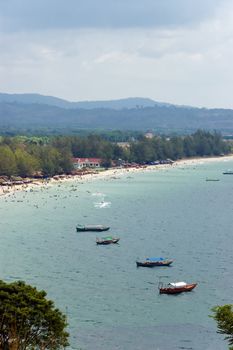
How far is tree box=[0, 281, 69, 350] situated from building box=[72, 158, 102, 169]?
360 feet

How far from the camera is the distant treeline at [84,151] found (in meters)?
114

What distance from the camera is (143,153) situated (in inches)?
5950

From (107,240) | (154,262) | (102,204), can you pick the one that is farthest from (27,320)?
(102,204)

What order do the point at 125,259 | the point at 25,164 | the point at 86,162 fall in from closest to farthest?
the point at 125,259
the point at 25,164
the point at 86,162

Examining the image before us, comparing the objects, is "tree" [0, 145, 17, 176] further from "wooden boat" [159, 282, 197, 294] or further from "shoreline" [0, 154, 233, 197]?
"wooden boat" [159, 282, 197, 294]

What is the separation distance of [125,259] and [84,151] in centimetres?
9386

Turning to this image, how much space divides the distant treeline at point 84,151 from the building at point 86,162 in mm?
1407

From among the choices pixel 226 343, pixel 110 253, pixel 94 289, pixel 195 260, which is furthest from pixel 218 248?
pixel 226 343

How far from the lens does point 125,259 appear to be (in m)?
54.1

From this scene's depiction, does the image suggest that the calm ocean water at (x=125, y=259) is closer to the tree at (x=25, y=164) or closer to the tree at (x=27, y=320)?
the tree at (x=27, y=320)

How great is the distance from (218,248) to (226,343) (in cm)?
2302

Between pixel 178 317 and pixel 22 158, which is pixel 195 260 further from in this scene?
pixel 22 158

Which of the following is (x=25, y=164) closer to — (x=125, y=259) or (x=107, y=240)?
(x=107, y=240)

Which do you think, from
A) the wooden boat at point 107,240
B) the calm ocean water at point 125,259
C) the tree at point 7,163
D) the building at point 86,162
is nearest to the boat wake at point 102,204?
the calm ocean water at point 125,259
